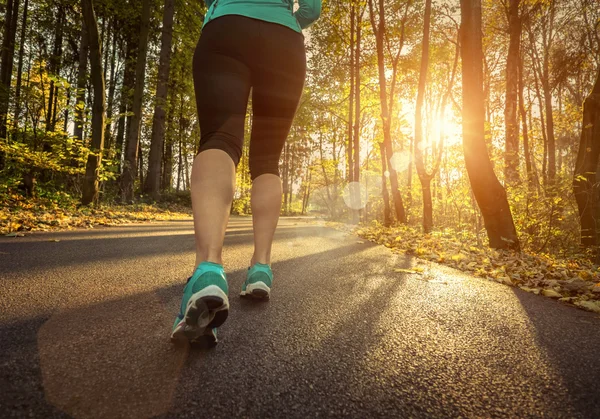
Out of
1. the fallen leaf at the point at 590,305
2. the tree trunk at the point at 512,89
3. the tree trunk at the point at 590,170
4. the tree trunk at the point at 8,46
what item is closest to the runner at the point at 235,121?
the fallen leaf at the point at 590,305

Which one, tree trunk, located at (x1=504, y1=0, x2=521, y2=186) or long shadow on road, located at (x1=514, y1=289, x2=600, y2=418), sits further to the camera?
tree trunk, located at (x1=504, y1=0, x2=521, y2=186)

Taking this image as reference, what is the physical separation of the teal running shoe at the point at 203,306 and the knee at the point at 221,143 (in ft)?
1.75

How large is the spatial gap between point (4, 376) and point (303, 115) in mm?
21718

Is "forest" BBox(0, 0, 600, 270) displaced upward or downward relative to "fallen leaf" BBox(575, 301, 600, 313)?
upward

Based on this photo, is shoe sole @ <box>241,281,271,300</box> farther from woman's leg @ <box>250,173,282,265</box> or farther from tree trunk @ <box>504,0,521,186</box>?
tree trunk @ <box>504,0,521,186</box>

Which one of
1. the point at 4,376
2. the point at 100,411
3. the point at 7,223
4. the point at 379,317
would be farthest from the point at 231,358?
the point at 7,223

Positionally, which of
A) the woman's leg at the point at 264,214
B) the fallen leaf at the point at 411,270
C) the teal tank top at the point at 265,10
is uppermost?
the teal tank top at the point at 265,10

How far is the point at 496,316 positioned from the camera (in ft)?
5.80

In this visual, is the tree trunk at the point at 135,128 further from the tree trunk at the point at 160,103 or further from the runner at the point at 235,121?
the runner at the point at 235,121

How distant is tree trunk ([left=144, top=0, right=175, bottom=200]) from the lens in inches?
525

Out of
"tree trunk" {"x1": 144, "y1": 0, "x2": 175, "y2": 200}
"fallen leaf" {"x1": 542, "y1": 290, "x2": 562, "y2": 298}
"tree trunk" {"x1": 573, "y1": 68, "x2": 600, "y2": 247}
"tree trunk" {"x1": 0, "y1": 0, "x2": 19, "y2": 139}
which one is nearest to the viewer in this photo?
"fallen leaf" {"x1": 542, "y1": 290, "x2": 562, "y2": 298}

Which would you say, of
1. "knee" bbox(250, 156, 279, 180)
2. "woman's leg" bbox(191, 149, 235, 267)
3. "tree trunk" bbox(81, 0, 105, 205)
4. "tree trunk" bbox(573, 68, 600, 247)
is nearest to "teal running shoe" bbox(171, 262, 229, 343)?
"woman's leg" bbox(191, 149, 235, 267)

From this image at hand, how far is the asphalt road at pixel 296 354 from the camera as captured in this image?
33.8 inches

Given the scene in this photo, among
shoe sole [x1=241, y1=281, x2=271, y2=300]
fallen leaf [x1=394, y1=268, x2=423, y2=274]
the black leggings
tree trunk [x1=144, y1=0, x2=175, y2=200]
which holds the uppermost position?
tree trunk [x1=144, y1=0, x2=175, y2=200]
